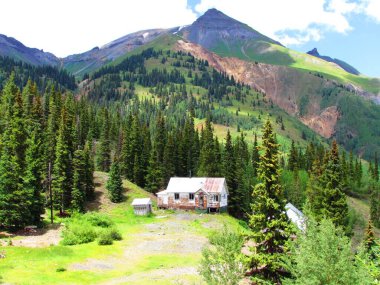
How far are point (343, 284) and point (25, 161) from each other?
57686 millimetres

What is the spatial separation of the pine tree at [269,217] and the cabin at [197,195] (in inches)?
1937

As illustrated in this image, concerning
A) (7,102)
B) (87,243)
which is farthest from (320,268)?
(7,102)

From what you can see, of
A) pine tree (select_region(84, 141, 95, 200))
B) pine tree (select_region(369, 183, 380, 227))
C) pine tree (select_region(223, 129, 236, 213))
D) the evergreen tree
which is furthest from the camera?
pine tree (select_region(369, 183, 380, 227))

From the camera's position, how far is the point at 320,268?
24578 millimetres

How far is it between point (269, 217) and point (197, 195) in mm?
51502

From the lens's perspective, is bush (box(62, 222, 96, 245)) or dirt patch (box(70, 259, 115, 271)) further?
bush (box(62, 222, 96, 245))

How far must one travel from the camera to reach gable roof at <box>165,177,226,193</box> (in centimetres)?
9025

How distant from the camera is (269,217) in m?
40.2

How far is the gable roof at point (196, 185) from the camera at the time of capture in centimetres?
9025

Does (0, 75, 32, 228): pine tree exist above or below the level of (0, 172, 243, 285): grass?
above

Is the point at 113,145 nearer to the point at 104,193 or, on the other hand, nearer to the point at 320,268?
the point at 104,193

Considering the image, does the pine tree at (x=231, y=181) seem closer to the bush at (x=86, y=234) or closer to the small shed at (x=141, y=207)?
the small shed at (x=141, y=207)

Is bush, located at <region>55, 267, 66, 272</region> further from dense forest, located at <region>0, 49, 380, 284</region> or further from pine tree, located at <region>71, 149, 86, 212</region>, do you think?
pine tree, located at <region>71, 149, 86, 212</region>

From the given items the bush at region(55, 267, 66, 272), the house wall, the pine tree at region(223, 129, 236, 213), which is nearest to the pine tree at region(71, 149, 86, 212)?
the house wall
